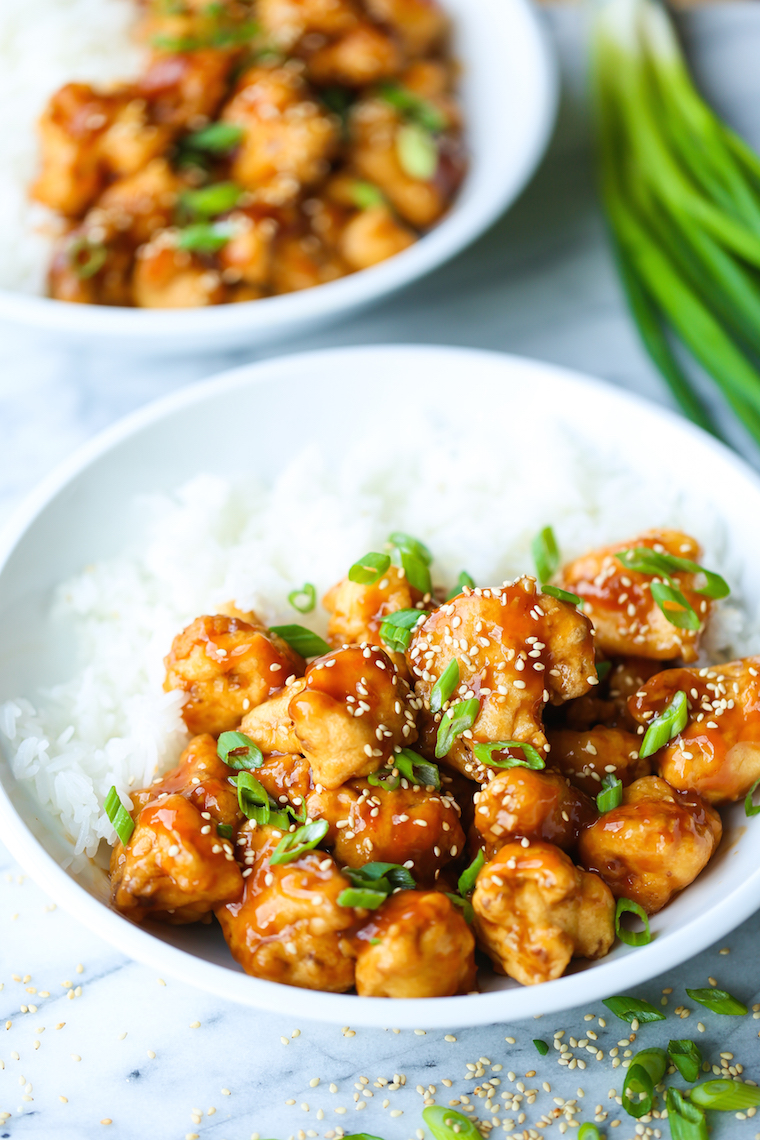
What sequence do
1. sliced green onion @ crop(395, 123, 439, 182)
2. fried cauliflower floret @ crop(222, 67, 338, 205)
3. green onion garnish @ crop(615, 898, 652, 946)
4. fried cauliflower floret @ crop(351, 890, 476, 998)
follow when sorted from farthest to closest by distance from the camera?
1. sliced green onion @ crop(395, 123, 439, 182)
2. fried cauliflower floret @ crop(222, 67, 338, 205)
3. green onion garnish @ crop(615, 898, 652, 946)
4. fried cauliflower floret @ crop(351, 890, 476, 998)

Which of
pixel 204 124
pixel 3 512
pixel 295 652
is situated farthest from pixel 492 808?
pixel 204 124

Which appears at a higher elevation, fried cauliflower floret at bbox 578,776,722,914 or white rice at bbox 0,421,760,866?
white rice at bbox 0,421,760,866

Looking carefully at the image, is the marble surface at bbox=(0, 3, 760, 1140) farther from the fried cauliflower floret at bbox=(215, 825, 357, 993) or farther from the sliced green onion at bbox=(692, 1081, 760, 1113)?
the fried cauliflower floret at bbox=(215, 825, 357, 993)

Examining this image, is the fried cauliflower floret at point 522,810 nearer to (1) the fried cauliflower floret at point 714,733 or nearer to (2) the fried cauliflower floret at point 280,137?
(1) the fried cauliflower floret at point 714,733

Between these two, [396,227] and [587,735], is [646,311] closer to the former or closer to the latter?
[396,227]

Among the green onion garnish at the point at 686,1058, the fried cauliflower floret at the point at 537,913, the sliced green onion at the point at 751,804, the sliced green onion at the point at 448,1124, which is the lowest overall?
the green onion garnish at the point at 686,1058

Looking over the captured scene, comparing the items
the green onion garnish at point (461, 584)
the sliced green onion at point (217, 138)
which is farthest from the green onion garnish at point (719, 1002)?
the sliced green onion at point (217, 138)

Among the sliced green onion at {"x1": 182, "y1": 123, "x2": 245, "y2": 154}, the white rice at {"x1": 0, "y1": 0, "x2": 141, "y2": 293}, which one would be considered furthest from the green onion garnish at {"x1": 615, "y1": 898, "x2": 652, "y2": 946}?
the sliced green onion at {"x1": 182, "y1": 123, "x2": 245, "y2": 154}
